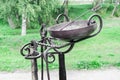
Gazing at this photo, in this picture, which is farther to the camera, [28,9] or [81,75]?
[28,9]

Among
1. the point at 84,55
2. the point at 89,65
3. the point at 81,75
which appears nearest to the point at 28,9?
the point at 84,55

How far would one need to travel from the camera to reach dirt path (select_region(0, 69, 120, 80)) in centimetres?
390

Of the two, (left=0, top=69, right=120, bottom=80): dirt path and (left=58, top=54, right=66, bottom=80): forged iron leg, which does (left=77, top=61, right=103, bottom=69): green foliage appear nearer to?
(left=0, top=69, right=120, bottom=80): dirt path

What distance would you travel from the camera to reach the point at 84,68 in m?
4.30

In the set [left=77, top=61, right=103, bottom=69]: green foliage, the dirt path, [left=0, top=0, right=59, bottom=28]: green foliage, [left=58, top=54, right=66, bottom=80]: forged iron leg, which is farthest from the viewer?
[left=0, top=0, right=59, bottom=28]: green foliage

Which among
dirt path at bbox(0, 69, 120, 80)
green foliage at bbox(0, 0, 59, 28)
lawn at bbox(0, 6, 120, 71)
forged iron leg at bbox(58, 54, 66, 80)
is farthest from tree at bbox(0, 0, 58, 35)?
forged iron leg at bbox(58, 54, 66, 80)

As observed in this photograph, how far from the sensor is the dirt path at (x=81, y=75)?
12.8 ft

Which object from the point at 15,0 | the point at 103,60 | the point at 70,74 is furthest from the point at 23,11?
the point at 70,74

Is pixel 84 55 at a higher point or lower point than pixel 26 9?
lower

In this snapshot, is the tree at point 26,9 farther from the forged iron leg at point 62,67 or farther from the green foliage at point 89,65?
the forged iron leg at point 62,67

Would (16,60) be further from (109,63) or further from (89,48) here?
(89,48)

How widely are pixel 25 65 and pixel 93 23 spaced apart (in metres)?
2.92

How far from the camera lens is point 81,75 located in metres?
4.00

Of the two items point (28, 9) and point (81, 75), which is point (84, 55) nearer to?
point (81, 75)
